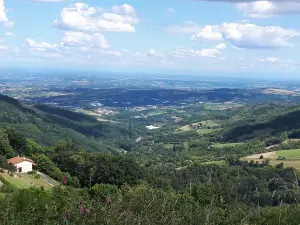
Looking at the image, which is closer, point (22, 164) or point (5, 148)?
point (22, 164)

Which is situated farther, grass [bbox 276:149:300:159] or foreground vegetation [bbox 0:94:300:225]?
grass [bbox 276:149:300:159]

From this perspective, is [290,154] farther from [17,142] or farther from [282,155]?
[17,142]

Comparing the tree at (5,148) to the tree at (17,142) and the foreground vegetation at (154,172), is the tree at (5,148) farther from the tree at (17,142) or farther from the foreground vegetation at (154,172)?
the tree at (17,142)

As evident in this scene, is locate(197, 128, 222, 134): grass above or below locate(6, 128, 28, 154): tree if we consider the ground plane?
below

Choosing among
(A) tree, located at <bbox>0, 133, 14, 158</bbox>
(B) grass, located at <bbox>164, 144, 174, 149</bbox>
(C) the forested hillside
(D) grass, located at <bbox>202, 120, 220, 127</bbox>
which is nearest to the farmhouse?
(A) tree, located at <bbox>0, 133, 14, 158</bbox>

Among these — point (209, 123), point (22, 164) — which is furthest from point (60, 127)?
point (22, 164)

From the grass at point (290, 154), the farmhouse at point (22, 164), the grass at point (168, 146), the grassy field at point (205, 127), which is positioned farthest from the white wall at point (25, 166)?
the grassy field at point (205, 127)

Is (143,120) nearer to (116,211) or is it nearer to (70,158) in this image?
(70,158)

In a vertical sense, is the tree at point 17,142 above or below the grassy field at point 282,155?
above

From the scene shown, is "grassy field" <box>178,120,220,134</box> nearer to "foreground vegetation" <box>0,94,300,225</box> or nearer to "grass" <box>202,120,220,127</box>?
"grass" <box>202,120,220,127</box>

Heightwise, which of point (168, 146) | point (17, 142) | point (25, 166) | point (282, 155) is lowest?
point (168, 146)

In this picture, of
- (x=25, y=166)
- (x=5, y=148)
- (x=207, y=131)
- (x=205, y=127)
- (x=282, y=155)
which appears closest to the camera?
(x=25, y=166)
